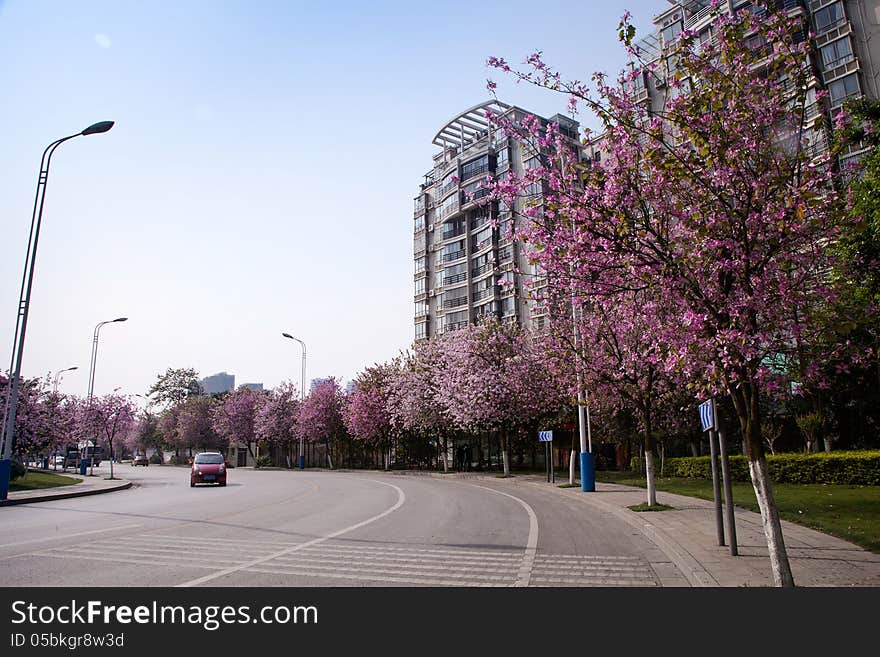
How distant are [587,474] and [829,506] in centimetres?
850

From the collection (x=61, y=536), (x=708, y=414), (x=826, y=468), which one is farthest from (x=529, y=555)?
(x=826, y=468)

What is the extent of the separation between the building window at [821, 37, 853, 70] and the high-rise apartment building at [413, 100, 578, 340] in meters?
24.8

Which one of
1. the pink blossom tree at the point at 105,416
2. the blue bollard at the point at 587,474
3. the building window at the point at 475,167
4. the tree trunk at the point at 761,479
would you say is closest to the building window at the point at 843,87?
the blue bollard at the point at 587,474

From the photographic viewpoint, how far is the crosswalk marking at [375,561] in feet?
25.6

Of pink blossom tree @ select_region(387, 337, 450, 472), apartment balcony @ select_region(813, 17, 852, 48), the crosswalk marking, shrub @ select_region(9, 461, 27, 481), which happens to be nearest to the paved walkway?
the crosswalk marking

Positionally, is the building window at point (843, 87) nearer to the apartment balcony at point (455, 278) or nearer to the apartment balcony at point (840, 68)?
the apartment balcony at point (840, 68)

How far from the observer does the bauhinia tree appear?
23.3 feet

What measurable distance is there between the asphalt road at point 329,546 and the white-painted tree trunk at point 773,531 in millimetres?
1231

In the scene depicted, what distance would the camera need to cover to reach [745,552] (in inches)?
368

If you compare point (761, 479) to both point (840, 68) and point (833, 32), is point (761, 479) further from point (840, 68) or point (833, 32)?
point (833, 32)

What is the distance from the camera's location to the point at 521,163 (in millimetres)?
63594

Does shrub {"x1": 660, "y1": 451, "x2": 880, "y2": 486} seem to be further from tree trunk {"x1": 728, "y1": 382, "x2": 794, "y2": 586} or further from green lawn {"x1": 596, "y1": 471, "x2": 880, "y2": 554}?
tree trunk {"x1": 728, "y1": 382, "x2": 794, "y2": 586}

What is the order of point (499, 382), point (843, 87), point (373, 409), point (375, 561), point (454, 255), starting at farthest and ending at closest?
point (454, 255) < point (373, 409) < point (843, 87) < point (499, 382) < point (375, 561)

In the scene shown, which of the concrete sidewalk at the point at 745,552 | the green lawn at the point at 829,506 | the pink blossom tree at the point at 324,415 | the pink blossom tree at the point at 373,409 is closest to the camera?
the concrete sidewalk at the point at 745,552
